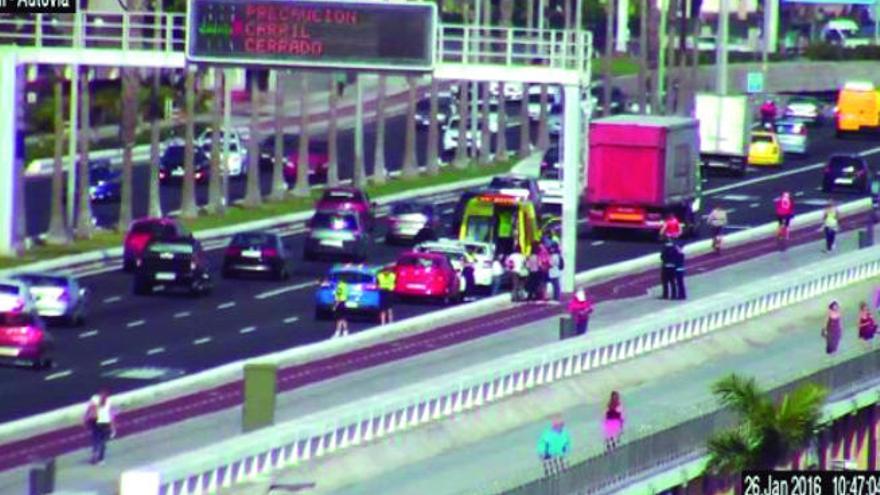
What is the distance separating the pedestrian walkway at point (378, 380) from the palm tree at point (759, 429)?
3.11m

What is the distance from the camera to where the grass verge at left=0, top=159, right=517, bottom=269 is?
8543 centimetres

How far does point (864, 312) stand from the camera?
69.4 meters

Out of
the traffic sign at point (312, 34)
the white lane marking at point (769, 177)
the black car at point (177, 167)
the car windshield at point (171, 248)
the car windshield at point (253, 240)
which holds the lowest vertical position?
the white lane marking at point (769, 177)

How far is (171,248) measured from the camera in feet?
248

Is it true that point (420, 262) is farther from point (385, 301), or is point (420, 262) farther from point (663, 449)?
point (663, 449)

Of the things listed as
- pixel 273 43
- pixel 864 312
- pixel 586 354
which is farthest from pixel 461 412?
pixel 273 43

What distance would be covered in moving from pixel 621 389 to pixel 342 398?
7230mm

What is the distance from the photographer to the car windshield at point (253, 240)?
80.5 m

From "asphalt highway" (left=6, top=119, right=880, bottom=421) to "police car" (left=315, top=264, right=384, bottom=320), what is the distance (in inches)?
16.4

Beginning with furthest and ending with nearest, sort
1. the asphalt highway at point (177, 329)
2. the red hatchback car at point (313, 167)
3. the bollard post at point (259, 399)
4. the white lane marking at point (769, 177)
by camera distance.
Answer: the red hatchback car at point (313, 167) → the white lane marking at point (769, 177) → the asphalt highway at point (177, 329) → the bollard post at point (259, 399)

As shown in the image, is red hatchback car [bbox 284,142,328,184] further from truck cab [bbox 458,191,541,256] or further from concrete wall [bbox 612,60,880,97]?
concrete wall [bbox 612,60,880,97]

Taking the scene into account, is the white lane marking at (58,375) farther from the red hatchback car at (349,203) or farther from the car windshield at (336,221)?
the red hatchback car at (349,203)

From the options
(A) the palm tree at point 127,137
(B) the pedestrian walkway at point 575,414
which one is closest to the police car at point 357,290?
(B) the pedestrian walkway at point 575,414

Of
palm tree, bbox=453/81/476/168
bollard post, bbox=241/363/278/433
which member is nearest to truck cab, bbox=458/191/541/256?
bollard post, bbox=241/363/278/433
